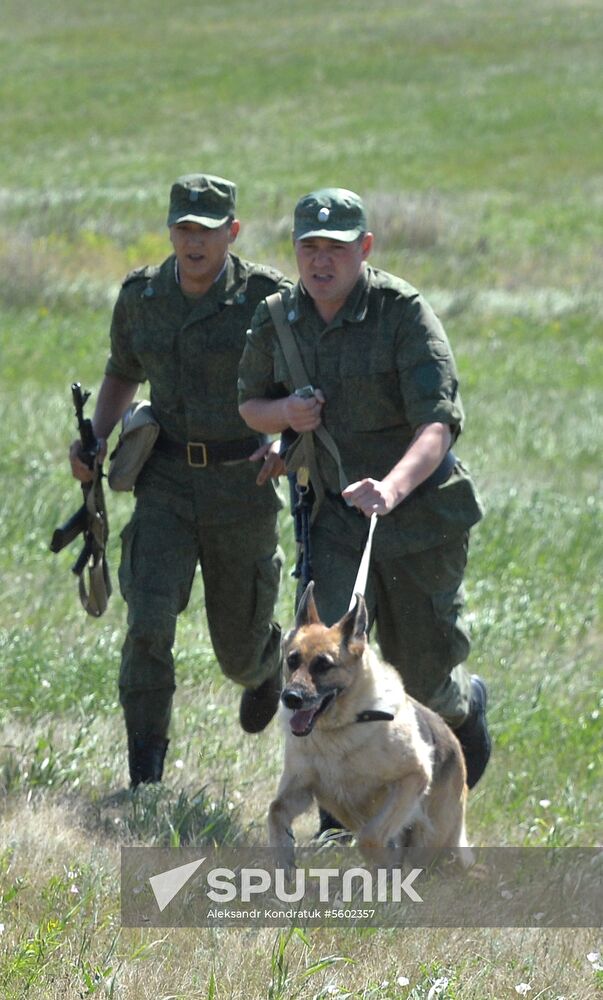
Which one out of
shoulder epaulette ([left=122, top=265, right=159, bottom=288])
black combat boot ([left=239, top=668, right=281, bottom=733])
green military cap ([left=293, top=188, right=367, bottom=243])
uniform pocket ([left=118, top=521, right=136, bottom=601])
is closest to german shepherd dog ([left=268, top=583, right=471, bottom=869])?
green military cap ([left=293, top=188, right=367, bottom=243])

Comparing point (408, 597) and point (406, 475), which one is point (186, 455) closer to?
point (408, 597)

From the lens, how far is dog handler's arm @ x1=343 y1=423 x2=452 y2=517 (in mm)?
4578

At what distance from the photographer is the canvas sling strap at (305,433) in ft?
17.2

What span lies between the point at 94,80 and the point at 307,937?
154 ft

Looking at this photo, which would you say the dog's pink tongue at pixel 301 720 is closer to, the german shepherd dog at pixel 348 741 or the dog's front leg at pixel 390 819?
the german shepherd dog at pixel 348 741

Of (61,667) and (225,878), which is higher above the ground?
(225,878)

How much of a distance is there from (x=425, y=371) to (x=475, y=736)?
163cm

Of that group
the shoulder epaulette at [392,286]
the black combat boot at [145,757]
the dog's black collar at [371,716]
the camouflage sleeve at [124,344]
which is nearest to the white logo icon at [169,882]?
the dog's black collar at [371,716]

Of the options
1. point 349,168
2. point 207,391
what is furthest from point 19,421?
point 349,168

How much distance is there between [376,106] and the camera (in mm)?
46031

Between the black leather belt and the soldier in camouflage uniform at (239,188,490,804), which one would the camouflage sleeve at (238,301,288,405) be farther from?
the black leather belt

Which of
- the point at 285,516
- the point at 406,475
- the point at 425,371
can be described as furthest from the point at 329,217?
the point at 285,516

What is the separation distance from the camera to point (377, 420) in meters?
5.25

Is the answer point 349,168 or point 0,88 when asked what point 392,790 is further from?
point 0,88
